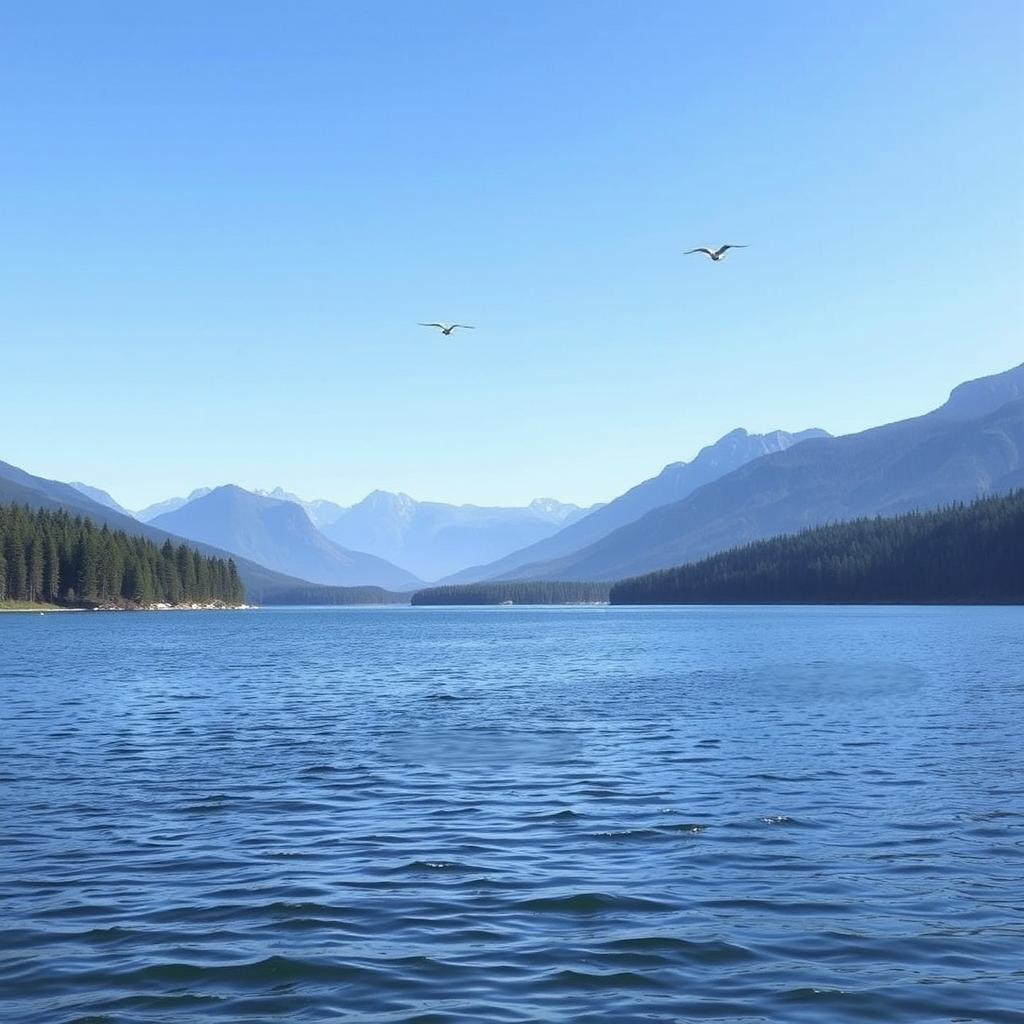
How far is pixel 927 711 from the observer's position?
57.6 meters

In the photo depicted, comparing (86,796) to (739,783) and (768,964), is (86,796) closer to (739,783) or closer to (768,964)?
(739,783)

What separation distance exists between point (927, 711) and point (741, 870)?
35601 mm

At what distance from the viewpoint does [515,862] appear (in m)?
26.3

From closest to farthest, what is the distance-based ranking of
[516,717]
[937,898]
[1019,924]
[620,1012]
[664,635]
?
1. [620,1012]
2. [1019,924]
3. [937,898]
4. [516,717]
5. [664,635]

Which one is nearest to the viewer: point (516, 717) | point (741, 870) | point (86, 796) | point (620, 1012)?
point (620, 1012)

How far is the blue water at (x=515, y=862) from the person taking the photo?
59.2 feet

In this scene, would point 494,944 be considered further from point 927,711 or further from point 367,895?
point 927,711

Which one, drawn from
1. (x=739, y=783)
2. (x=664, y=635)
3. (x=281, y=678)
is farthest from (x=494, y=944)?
(x=664, y=635)

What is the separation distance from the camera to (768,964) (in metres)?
19.2

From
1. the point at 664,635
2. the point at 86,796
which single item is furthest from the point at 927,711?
the point at 664,635

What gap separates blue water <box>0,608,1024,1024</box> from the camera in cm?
1805

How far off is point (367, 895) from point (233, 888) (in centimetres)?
289

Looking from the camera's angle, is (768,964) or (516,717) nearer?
(768,964)

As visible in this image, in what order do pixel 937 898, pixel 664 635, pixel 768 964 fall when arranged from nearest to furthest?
pixel 768 964, pixel 937 898, pixel 664 635
